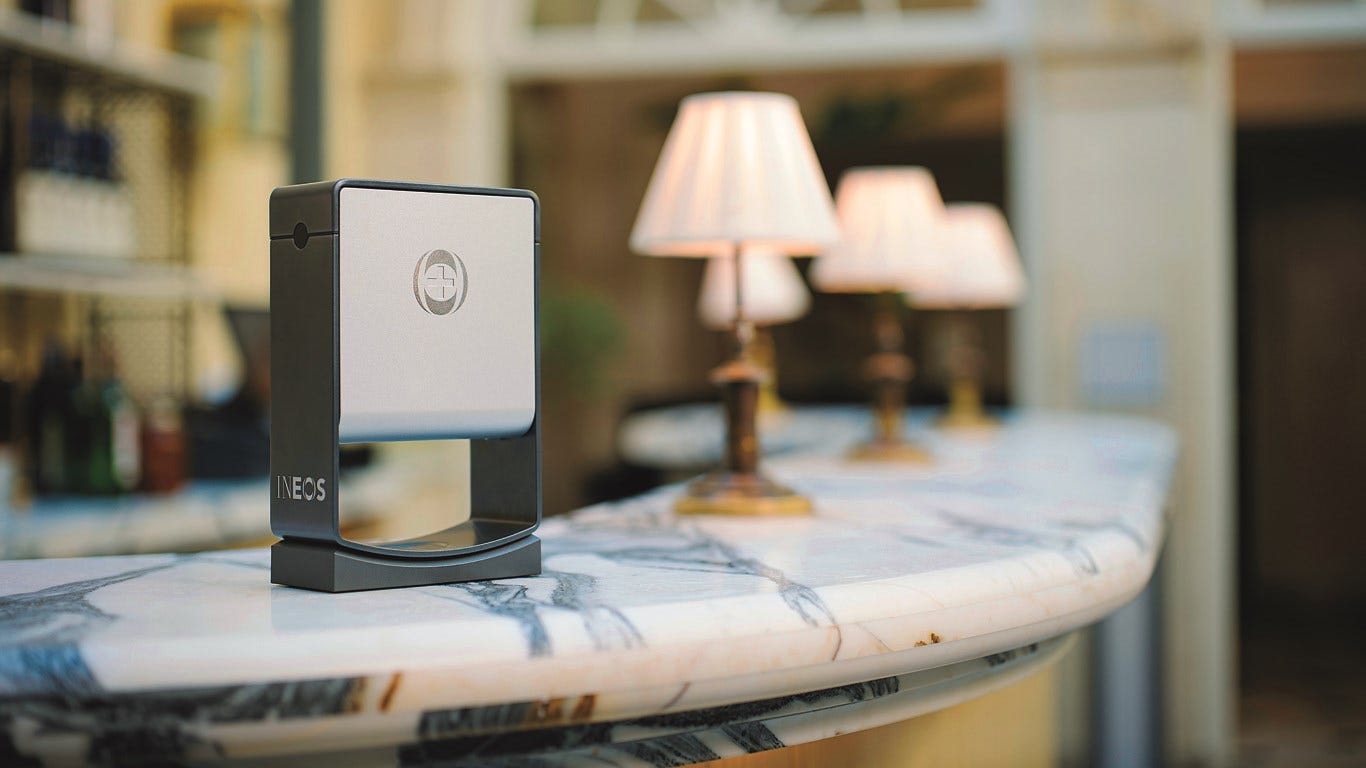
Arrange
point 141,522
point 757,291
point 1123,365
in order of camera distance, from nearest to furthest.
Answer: point 141,522 → point 757,291 → point 1123,365

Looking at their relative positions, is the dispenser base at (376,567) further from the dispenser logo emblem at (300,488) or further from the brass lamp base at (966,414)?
the brass lamp base at (966,414)

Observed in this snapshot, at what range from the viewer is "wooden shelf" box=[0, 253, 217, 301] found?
277 centimetres

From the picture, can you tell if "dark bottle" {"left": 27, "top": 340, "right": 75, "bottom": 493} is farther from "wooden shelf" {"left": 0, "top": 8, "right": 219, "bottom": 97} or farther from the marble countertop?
the marble countertop

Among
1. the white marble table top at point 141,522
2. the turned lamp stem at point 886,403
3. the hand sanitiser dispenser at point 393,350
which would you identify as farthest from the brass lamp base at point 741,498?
the white marble table top at point 141,522

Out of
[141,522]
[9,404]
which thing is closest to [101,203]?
[9,404]

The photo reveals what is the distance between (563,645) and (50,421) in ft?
7.79

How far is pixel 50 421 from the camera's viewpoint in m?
2.81

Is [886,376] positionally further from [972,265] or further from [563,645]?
[563,645]

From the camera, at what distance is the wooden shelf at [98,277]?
9.09ft

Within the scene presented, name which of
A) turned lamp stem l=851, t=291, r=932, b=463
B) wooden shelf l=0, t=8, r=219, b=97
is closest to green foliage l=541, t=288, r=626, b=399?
wooden shelf l=0, t=8, r=219, b=97

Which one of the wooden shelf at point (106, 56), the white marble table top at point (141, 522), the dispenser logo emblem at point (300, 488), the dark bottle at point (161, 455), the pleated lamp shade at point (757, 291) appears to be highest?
the wooden shelf at point (106, 56)

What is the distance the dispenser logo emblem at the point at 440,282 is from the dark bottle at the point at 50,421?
2.12 metres

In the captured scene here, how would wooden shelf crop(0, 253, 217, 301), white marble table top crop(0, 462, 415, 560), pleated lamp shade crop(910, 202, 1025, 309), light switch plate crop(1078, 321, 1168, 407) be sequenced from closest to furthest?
white marble table top crop(0, 462, 415, 560) < wooden shelf crop(0, 253, 217, 301) < pleated lamp shade crop(910, 202, 1025, 309) < light switch plate crop(1078, 321, 1168, 407)

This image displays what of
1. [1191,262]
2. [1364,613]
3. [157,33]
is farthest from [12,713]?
[1364,613]
